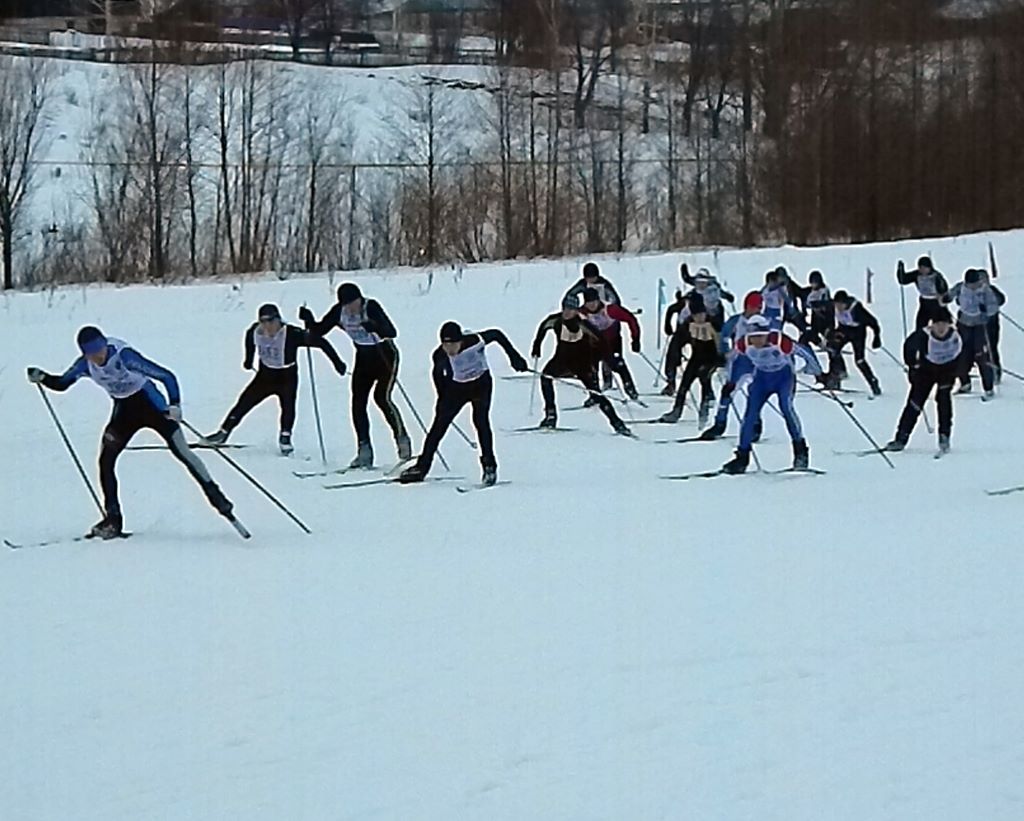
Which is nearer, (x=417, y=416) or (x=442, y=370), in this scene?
(x=442, y=370)

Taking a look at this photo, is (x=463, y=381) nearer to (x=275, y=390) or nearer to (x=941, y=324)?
(x=275, y=390)

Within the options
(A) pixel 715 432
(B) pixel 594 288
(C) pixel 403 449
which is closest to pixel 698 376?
(A) pixel 715 432

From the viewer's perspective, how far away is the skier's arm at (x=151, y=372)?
393 inches

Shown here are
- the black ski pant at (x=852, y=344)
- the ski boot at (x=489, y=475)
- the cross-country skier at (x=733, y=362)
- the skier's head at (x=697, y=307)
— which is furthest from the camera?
the black ski pant at (x=852, y=344)

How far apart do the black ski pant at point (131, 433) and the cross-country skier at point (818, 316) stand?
9.97 meters

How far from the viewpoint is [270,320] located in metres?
13.2

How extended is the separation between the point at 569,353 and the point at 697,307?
1.42m

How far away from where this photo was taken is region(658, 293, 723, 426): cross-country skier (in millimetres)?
15461

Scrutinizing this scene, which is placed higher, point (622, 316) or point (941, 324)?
point (622, 316)

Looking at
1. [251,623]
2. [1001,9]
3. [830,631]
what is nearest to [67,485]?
[251,623]

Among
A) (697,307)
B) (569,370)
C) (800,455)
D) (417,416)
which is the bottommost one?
(800,455)

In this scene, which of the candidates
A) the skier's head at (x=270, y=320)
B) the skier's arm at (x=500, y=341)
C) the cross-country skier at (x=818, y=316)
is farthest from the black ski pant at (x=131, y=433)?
the cross-country skier at (x=818, y=316)

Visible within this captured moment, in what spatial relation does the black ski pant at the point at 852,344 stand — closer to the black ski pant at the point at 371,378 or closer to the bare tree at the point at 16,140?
the black ski pant at the point at 371,378

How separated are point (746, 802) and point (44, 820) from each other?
239 cm
